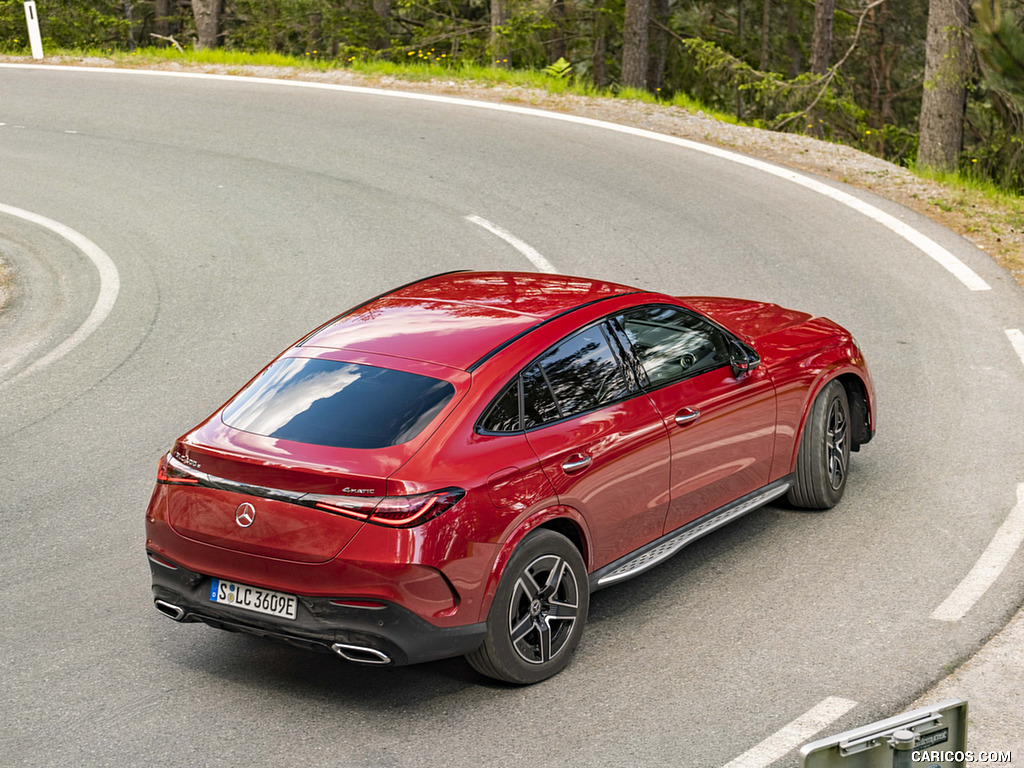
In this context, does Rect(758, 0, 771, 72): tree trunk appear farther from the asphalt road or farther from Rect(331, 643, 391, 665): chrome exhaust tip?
Rect(331, 643, 391, 665): chrome exhaust tip

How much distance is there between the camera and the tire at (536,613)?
196 inches

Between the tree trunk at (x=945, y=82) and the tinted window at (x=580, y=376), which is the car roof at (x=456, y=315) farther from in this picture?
the tree trunk at (x=945, y=82)

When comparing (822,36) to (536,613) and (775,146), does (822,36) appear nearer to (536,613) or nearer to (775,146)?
(775,146)

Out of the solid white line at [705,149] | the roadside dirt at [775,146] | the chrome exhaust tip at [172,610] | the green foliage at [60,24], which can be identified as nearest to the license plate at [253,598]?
the chrome exhaust tip at [172,610]

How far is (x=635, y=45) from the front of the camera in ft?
82.8

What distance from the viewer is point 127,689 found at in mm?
5172

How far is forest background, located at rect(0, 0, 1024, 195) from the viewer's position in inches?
735

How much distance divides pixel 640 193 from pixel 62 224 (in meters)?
6.95

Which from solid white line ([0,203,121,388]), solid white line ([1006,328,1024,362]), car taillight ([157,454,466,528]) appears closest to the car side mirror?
car taillight ([157,454,466,528])

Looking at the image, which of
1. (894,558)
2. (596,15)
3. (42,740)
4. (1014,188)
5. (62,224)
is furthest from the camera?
(596,15)

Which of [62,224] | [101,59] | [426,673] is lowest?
[426,673]

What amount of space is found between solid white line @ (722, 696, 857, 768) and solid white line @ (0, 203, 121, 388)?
7.07 metres

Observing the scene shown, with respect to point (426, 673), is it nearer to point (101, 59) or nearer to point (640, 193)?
point (640, 193)

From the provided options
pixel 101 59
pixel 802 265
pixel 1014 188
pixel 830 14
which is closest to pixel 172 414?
pixel 802 265
